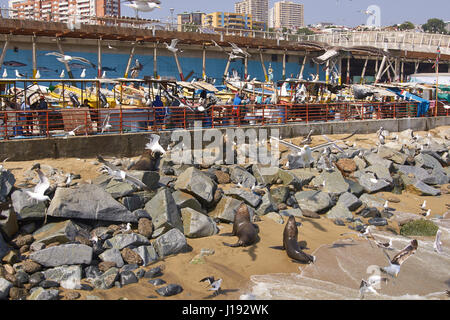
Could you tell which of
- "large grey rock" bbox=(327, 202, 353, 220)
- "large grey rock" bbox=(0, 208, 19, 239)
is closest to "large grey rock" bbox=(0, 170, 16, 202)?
"large grey rock" bbox=(0, 208, 19, 239)

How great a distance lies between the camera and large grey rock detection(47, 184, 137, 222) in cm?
1085

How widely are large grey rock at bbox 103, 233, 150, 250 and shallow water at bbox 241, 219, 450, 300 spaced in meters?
2.59

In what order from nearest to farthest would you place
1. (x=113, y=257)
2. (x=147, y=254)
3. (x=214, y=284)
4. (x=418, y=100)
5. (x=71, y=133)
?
(x=214, y=284), (x=113, y=257), (x=147, y=254), (x=71, y=133), (x=418, y=100)

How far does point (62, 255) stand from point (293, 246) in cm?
494

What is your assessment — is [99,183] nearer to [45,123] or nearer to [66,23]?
[45,123]

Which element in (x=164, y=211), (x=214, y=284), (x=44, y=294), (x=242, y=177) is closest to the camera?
(x=44, y=294)

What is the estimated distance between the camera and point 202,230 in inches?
449

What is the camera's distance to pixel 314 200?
13922mm

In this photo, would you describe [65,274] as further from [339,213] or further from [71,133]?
[339,213]

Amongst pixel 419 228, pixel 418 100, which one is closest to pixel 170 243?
pixel 419 228

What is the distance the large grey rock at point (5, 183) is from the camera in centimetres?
1152

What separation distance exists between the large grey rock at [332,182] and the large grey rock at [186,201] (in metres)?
4.67

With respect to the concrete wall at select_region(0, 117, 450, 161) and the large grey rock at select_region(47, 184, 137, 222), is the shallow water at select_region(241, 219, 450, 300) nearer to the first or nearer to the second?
the large grey rock at select_region(47, 184, 137, 222)
